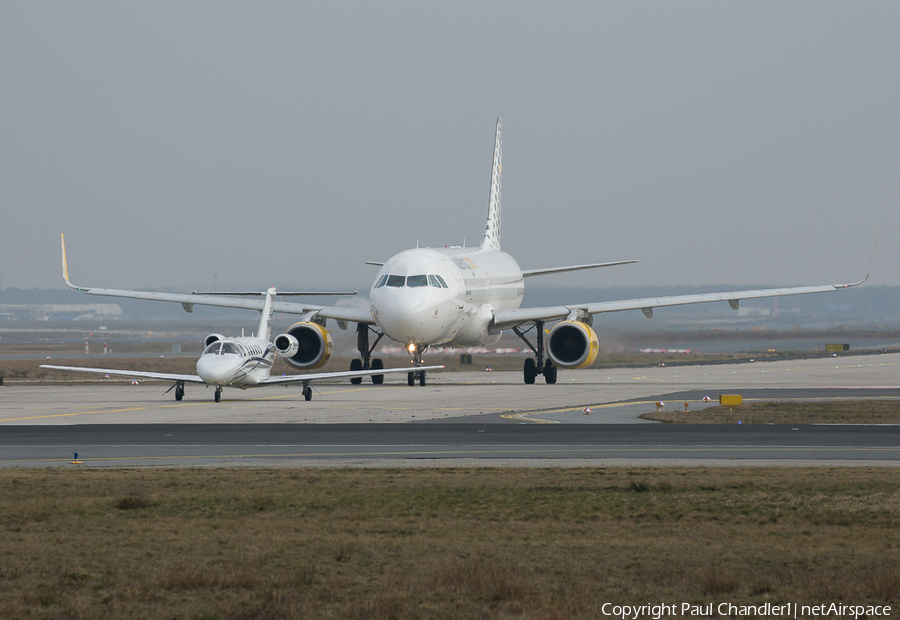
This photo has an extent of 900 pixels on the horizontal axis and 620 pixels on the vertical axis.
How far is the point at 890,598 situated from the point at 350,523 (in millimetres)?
6791

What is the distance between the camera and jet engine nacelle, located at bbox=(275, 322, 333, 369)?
163ft

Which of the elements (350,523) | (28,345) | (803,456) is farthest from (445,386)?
(28,345)

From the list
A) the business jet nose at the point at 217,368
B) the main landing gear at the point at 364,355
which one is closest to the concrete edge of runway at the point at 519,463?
the business jet nose at the point at 217,368

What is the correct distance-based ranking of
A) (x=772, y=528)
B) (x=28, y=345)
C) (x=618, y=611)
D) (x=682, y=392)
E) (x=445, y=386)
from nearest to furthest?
(x=618, y=611)
(x=772, y=528)
(x=682, y=392)
(x=445, y=386)
(x=28, y=345)

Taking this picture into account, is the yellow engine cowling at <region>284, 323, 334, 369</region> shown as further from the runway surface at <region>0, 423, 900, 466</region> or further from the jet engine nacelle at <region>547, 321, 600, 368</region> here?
the runway surface at <region>0, 423, 900, 466</region>

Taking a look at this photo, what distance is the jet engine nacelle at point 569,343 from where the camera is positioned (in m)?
47.2

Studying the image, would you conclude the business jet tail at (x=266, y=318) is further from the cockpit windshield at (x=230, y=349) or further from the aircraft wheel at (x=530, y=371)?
the aircraft wheel at (x=530, y=371)

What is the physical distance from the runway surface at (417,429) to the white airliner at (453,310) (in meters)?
2.34

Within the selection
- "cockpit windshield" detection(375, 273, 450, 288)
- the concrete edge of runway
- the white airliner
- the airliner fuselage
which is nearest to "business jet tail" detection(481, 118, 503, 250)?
the white airliner

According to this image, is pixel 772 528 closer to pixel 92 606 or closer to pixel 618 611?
pixel 618 611

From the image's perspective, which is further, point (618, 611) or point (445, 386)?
point (445, 386)

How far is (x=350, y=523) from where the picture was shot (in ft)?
47.2

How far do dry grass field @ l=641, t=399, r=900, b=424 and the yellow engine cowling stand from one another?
2078 cm

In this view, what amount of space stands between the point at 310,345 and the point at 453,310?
25.0ft
